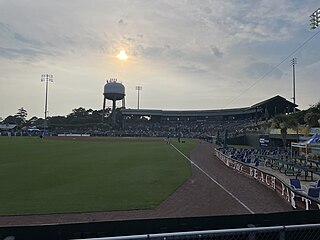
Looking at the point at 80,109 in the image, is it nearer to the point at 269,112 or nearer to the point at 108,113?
the point at 108,113

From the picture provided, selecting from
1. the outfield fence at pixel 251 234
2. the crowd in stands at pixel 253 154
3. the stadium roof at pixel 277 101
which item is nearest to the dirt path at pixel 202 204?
the outfield fence at pixel 251 234

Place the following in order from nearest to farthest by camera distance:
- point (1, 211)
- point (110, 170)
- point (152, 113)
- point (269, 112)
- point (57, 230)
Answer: point (57, 230), point (1, 211), point (110, 170), point (269, 112), point (152, 113)

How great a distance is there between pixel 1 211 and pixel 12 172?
10.2 metres

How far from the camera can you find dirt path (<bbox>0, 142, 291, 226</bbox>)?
1066 centimetres

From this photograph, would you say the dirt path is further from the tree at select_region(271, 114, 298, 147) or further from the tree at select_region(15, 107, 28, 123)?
the tree at select_region(15, 107, 28, 123)

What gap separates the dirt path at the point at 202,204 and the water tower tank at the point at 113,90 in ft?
388

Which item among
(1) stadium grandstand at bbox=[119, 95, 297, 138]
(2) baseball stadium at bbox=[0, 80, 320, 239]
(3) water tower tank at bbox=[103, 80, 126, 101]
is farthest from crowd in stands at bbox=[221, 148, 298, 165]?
(3) water tower tank at bbox=[103, 80, 126, 101]

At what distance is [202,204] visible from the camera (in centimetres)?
1288

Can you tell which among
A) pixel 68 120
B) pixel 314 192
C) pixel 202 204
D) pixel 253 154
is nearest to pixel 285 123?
pixel 253 154

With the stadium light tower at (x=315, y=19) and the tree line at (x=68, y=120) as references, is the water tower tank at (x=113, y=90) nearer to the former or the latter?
the tree line at (x=68, y=120)

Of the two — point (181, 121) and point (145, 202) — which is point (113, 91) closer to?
point (181, 121)

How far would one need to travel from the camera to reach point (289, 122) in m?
40.0

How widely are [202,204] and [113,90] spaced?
123906 millimetres

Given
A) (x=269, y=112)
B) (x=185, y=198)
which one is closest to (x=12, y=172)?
(x=185, y=198)
